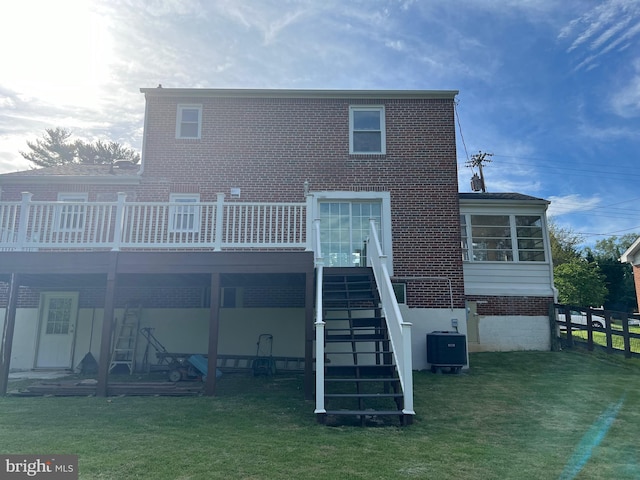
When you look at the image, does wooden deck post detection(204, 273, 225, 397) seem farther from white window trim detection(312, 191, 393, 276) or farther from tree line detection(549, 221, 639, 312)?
tree line detection(549, 221, 639, 312)

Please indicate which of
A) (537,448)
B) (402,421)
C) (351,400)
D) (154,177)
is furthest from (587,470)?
(154,177)

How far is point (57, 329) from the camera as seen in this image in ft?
35.9

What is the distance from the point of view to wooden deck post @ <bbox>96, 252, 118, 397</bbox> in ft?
23.5

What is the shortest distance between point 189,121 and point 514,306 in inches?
420

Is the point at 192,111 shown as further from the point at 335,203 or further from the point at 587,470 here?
the point at 587,470

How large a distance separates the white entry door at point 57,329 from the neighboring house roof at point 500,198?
11682 mm

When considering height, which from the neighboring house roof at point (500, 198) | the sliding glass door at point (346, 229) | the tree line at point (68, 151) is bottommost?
the sliding glass door at point (346, 229)

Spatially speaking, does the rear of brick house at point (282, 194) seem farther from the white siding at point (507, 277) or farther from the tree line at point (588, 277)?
the tree line at point (588, 277)

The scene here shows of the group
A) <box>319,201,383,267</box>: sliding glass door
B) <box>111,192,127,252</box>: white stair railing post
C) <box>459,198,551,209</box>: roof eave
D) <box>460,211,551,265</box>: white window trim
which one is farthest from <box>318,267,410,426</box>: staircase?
<box>459,198,551,209</box>: roof eave

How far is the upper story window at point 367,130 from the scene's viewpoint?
10.9m

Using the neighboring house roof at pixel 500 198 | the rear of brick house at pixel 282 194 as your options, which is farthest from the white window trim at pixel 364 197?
the neighboring house roof at pixel 500 198

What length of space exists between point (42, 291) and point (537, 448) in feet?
38.6

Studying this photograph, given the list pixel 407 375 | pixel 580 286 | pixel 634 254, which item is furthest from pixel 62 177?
→ pixel 580 286

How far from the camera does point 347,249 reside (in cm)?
1034
